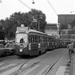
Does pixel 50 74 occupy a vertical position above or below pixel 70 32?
below

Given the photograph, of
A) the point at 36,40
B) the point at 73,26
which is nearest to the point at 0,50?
the point at 36,40

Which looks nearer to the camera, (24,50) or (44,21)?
(24,50)

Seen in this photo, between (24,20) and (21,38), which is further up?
(24,20)

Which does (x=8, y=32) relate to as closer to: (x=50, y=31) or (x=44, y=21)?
(x=44, y=21)

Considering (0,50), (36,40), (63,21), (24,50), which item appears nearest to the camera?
(24,50)

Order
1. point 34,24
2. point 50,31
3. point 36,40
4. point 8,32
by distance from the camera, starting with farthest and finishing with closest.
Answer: point 50,31 < point 8,32 < point 34,24 < point 36,40

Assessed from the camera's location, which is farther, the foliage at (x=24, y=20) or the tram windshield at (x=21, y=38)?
the foliage at (x=24, y=20)

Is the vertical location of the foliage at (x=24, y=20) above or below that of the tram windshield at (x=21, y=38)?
above

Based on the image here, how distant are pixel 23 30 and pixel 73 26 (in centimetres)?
9280

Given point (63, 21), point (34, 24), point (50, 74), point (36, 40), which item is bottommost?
point (50, 74)

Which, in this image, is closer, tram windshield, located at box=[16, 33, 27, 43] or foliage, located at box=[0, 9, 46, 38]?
tram windshield, located at box=[16, 33, 27, 43]

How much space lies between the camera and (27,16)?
58.5 meters

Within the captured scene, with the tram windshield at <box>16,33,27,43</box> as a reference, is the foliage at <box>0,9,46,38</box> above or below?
above

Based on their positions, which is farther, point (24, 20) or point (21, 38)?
point (24, 20)
